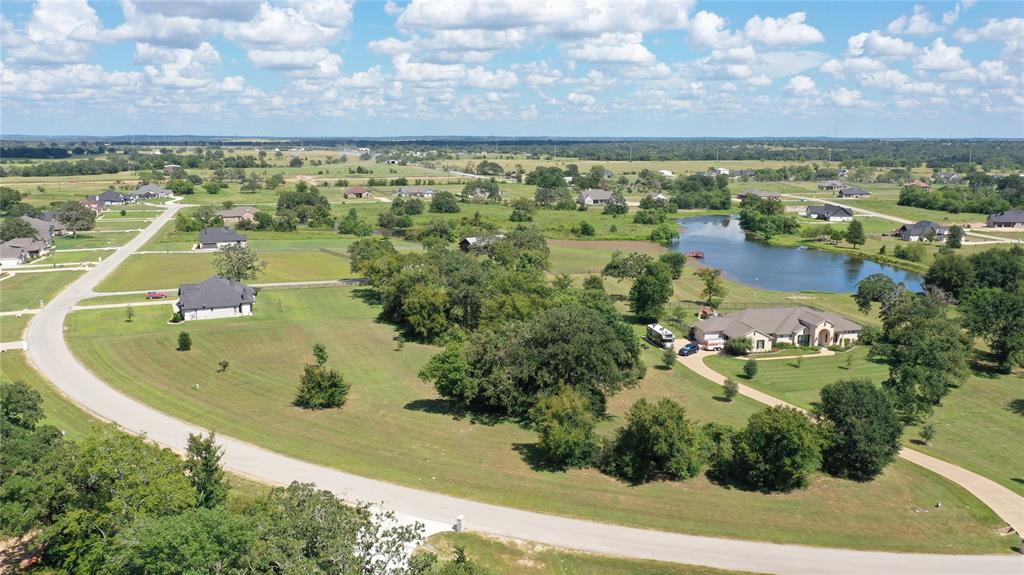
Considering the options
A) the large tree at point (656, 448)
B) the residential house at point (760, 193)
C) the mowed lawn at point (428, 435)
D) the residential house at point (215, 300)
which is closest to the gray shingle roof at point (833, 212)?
the residential house at point (760, 193)

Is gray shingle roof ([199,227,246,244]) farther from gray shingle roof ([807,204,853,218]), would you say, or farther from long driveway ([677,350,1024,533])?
gray shingle roof ([807,204,853,218])

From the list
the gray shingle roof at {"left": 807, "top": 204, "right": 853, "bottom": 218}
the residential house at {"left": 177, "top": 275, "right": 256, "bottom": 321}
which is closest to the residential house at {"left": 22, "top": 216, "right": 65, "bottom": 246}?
the residential house at {"left": 177, "top": 275, "right": 256, "bottom": 321}

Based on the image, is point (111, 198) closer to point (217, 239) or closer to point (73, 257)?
point (73, 257)

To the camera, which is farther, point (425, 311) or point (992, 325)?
point (425, 311)

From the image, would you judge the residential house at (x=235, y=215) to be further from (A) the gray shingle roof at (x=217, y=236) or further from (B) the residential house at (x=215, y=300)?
(B) the residential house at (x=215, y=300)

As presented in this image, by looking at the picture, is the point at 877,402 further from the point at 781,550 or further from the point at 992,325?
the point at 992,325

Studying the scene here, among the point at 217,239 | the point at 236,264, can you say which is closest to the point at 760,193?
the point at 217,239

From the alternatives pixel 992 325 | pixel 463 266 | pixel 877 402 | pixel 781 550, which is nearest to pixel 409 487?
pixel 781 550
